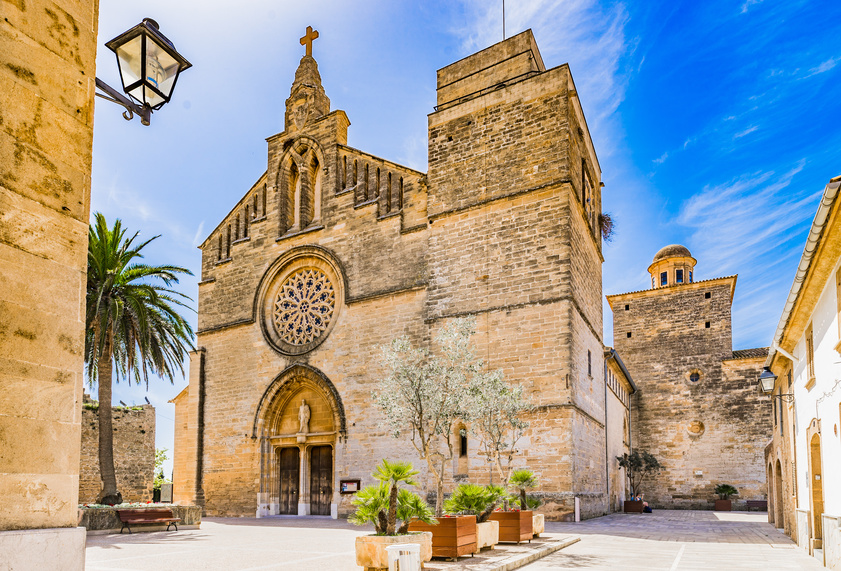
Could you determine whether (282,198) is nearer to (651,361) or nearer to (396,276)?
(396,276)

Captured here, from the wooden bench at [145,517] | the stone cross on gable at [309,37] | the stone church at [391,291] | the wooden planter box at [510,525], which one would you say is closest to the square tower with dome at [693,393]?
the stone church at [391,291]

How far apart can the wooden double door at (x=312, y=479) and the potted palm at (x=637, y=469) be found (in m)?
11.3

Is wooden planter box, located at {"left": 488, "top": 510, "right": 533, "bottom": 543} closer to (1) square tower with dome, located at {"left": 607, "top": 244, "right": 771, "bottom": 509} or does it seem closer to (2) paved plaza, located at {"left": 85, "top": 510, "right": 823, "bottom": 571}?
(2) paved plaza, located at {"left": 85, "top": 510, "right": 823, "bottom": 571}

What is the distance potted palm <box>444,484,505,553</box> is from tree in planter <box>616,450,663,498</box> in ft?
61.0

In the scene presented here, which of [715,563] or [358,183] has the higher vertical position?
[358,183]

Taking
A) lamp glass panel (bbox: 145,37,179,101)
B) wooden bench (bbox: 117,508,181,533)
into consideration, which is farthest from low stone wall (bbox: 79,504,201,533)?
lamp glass panel (bbox: 145,37,179,101)

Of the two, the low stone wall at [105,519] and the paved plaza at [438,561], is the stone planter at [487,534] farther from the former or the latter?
the low stone wall at [105,519]

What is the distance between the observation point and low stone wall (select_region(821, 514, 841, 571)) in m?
8.91

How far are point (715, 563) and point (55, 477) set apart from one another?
31.3ft

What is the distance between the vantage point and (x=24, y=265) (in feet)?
13.1

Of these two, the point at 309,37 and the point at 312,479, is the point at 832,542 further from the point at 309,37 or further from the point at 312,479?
the point at 309,37

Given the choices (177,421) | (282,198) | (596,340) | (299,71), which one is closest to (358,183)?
(282,198)

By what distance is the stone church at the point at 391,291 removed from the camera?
1847 cm

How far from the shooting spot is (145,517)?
49.5 ft
